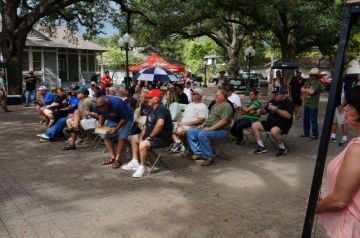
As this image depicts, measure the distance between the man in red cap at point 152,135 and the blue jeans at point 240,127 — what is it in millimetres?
2467

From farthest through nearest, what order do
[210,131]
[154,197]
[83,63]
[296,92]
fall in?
[83,63] → [296,92] → [210,131] → [154,197]

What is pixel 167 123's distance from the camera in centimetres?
670

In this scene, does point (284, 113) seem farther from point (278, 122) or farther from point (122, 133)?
point (122, 133)

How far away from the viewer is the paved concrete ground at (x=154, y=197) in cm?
441

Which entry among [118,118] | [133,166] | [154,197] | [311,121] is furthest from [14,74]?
[154,197]

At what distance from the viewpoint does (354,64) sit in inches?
2729

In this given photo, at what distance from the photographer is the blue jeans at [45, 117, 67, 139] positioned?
9320 mm

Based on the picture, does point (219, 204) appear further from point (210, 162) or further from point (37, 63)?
point (37, 63)

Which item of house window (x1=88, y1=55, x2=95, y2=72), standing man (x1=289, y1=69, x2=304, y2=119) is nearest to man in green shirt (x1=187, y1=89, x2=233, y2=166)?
standing man (x1=289, y1=69, x2=304, y2=119)

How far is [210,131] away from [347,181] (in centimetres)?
510

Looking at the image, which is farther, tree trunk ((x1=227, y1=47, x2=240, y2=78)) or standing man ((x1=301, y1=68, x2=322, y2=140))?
tree trunk ((x1=227, y1=47, x2=240, y2=78))

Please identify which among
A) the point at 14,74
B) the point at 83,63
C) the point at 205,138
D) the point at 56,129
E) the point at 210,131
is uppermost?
the point at 83,63

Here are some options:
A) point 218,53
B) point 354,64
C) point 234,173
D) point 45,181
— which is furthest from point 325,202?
point 354,64

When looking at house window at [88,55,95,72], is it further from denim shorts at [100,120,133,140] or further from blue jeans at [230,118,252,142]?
denim shorts at [100,120,133,140]
